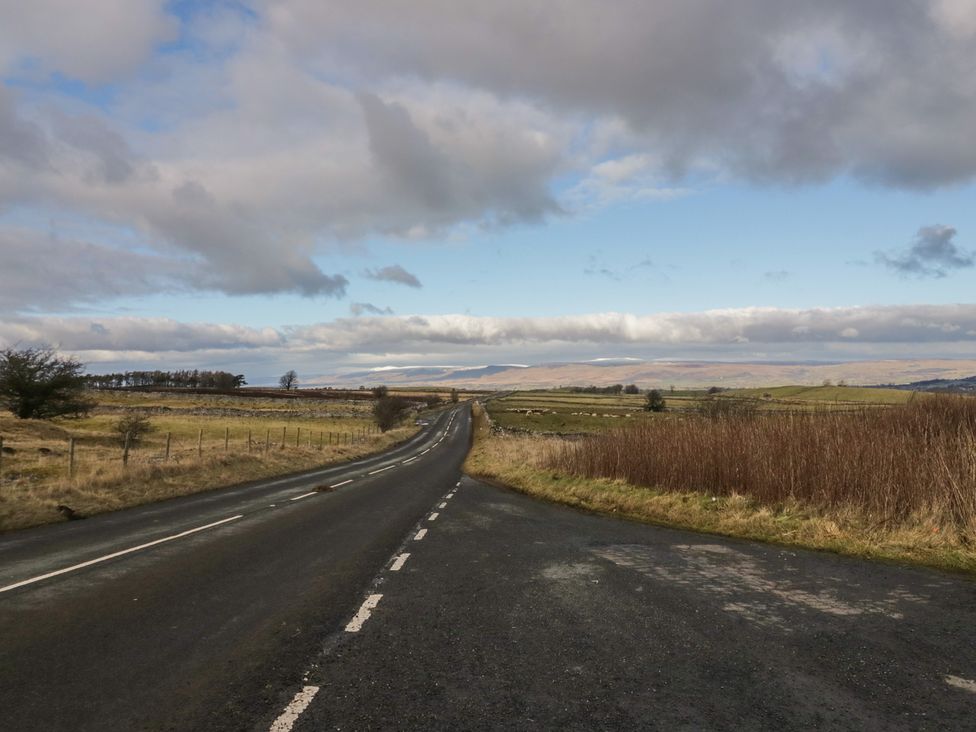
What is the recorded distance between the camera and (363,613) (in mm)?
6773

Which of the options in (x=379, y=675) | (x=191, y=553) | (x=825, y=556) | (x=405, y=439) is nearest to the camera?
(x=379, y=675)

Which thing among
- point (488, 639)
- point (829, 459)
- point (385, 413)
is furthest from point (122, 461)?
point (385, 413)

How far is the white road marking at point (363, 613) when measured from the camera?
247 inches

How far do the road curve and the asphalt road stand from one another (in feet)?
0.12

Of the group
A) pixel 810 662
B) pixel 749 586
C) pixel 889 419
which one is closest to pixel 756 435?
pixel 889 419

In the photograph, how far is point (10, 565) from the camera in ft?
31.6

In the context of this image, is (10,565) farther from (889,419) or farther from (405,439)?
Answer: (405,439)

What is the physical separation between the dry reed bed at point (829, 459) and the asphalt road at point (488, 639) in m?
2.82

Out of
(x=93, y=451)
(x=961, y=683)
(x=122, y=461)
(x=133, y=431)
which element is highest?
(x=961, y=683)

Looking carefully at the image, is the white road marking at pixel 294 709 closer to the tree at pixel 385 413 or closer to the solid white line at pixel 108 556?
the solid white line at pixel 108 556

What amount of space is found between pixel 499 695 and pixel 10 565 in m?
9.25

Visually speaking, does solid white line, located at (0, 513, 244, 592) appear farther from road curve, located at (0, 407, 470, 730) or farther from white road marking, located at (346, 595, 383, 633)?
white road marking, located at (346, 595, 383, 633)

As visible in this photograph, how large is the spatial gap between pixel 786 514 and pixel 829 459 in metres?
1.61

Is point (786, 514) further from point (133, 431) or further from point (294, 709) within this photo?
point (133, 431)
